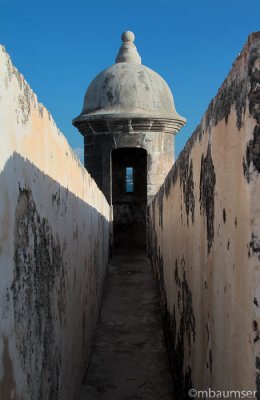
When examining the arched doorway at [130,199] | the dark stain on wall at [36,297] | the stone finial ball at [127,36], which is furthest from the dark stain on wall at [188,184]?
the arched doorway at [130,199]

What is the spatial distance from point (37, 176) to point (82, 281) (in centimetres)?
173

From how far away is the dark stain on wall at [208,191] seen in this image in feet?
5.54

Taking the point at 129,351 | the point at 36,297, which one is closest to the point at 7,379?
the point at 36,297

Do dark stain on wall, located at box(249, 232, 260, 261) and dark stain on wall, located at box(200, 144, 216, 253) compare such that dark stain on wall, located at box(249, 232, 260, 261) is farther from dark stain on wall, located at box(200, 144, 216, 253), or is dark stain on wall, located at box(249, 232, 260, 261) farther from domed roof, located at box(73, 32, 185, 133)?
domed roof, located at box(73, 32, 185, 133)

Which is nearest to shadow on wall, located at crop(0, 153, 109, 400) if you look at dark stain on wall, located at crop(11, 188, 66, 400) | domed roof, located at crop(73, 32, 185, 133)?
dark stain on wall, located at crop(11, 188, 66, 400)

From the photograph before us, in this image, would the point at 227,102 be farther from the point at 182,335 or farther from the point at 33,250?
the point at 182,335

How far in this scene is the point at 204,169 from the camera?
186 centimetres

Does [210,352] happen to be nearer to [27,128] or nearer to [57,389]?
[57,389]

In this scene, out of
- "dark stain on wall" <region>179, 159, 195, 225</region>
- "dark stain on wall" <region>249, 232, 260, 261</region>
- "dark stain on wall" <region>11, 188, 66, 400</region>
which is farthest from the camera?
"dark stain on wall" <region>179, 159, 195, 225</region>

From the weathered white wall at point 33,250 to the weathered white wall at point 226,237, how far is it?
0.59 metres

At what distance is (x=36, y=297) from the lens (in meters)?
1.60

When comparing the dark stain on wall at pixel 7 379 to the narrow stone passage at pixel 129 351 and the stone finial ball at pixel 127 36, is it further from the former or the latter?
the stone finial ball at pixel 127 36

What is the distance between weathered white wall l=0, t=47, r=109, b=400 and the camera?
4.10 feet

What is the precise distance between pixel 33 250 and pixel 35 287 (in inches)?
4.9
